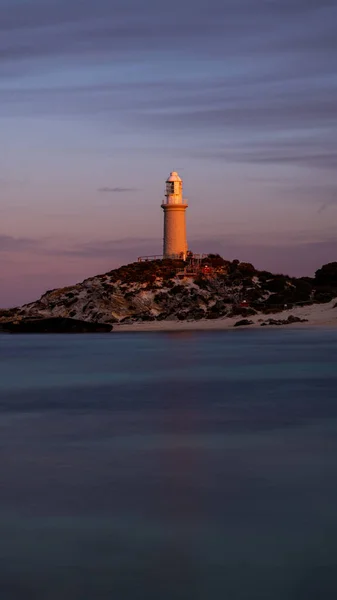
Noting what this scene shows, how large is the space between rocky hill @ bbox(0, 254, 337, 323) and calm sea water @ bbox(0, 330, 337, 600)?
41342 millimetres

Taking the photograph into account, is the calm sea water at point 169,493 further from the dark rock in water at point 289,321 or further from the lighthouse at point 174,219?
the lighthouse at point 174,219

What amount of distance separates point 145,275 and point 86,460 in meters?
57.5

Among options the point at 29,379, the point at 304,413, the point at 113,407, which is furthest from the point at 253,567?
the point at 29,379

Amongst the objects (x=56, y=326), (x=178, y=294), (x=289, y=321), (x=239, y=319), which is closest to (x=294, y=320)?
(x=289, y=321)

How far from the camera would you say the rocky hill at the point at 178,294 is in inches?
2623

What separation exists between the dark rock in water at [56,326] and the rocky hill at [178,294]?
1271mm

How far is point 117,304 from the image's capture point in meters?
68.4

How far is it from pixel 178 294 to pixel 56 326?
958 cm

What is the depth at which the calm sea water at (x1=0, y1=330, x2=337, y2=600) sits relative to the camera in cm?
771

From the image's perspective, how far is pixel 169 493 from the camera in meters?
11.0

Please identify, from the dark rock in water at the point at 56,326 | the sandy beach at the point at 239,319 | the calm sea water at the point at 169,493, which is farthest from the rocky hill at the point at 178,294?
the calm sea water at the point at 169,493

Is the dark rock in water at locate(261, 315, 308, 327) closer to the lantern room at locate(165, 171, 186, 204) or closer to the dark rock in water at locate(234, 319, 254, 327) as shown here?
the dark rock in water at locate(234, 319, 254, 327)

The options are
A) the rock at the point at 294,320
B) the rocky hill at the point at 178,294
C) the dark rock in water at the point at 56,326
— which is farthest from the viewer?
the rocky hill at the point at 178,294

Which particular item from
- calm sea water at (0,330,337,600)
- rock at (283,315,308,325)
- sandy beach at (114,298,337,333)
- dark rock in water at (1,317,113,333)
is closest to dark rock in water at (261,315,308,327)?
rock at (283,315,308,325)
